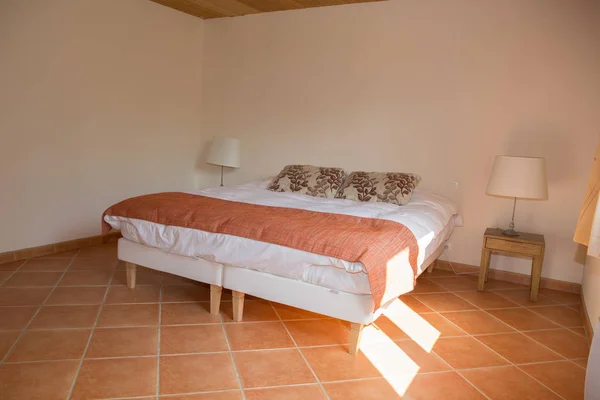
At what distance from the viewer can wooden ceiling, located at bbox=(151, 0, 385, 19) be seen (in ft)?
14.6

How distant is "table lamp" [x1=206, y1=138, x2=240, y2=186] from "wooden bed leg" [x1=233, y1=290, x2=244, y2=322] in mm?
2288

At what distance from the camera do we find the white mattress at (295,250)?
2.36m

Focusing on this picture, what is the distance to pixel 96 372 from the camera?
84.6 inches

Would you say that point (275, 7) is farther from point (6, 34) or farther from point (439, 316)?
point (439, 316)

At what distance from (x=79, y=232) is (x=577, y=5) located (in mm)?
4628

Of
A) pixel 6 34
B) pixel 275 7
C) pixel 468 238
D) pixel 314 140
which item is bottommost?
pixel 468 238

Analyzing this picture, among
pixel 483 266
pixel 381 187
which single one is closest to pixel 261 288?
pixel 381 187

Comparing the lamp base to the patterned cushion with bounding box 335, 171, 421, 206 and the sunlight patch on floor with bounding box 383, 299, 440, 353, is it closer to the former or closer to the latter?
the patterned cushion with bounding box 335, 171, 421, 206

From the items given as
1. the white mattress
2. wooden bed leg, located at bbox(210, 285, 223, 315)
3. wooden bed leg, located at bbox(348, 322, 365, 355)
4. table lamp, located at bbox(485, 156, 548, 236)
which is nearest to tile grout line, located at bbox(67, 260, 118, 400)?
the white mattress

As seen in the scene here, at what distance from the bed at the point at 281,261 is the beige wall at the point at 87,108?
3.87 feet

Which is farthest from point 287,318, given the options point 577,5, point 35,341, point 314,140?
point 577,5

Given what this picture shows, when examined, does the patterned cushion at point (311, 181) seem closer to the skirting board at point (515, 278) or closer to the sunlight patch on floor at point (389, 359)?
the skirting board at point (515, 278)

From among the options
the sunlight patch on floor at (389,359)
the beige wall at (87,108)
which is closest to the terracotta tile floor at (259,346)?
the sunlight patch on floor at (389,359)

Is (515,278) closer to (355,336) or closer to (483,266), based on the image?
(483,266)
